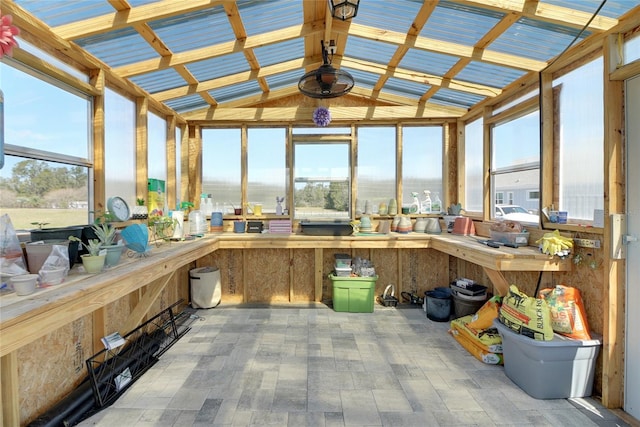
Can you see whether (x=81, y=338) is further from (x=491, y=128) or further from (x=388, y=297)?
(x=491, y=128)

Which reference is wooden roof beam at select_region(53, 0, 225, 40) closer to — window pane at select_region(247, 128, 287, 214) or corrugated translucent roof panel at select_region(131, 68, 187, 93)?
corrugated translucent roof panel at select_region(131, 68, 187, 93)

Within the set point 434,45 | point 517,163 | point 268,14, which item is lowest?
point 517,163

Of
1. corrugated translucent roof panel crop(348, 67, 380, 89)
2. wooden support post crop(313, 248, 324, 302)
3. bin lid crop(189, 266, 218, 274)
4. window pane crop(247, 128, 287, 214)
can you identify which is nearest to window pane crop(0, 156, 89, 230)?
bin lid crop(189, 266, 218, 274)

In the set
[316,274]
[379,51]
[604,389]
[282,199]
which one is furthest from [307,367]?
[379,51]

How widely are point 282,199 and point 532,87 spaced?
3254mm

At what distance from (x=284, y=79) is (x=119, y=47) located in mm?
1979

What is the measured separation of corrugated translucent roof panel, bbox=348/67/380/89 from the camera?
3.91 meters

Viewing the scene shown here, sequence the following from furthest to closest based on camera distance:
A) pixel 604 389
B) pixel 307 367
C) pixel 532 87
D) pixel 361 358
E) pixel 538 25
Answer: pixel 532 87
pixel 361 358
pixel 307 367
pixel 538 25
pixel 604 389

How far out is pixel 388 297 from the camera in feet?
14.3

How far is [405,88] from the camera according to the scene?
4.11m

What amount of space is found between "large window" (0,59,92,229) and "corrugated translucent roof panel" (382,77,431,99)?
336 cm

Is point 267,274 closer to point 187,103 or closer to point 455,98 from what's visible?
point 187,103

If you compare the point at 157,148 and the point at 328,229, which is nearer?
the point at 157,148

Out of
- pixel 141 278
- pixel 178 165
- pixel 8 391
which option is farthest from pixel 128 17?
pixel 8 391
